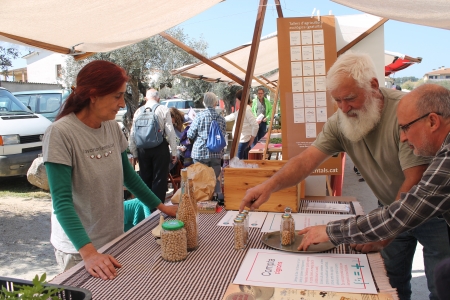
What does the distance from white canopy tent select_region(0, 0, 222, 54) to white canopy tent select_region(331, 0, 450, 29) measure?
1.04m

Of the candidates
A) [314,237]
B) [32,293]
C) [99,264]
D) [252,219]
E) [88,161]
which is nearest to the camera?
[32,293]

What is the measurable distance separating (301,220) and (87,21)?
5.75 ft

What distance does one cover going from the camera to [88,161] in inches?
67.2

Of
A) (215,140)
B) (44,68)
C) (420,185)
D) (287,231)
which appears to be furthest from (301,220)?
(44,68)

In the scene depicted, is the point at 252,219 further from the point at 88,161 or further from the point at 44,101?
the point at 44,101

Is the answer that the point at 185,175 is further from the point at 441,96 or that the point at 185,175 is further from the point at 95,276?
the point at 441,96

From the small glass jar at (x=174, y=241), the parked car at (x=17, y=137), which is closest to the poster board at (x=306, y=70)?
the small glass jar at (x=174, y=241)

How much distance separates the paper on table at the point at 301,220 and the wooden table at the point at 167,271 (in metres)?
0.09

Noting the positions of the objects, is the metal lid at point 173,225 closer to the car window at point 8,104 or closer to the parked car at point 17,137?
the parked car at point 17,137

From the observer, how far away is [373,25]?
3783 mm

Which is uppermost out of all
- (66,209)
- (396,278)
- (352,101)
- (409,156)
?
(352,101)

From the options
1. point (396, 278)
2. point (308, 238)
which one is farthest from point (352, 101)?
point (396, 278)

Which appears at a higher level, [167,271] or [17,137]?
A: [17,137]

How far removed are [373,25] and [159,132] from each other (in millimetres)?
2966
